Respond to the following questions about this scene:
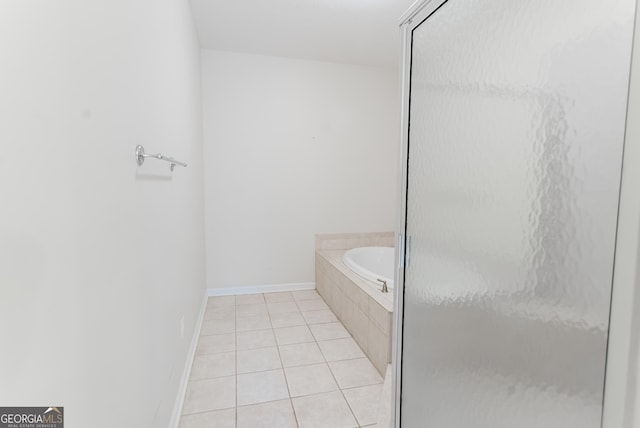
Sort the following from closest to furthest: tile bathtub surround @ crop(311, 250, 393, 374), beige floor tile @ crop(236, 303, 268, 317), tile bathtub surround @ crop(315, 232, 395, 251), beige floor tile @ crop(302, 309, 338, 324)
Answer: tile bathtub surround @ crop(311, 250, 393, 374), beige floor tile @ crop(302, 309, 338, 324), beige floor tile @ crop(236, 303, 268, 317), tile bathtub surround @ crop(315, 232, 395, 251)

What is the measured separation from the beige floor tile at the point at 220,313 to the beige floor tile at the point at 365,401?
57.5 inches

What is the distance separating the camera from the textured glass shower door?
1.80ft

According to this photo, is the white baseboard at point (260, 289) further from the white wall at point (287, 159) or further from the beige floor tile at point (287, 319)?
the beige floor tile at point (287, 319)

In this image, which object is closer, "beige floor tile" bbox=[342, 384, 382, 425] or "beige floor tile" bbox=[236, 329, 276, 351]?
"beige floor tile" bbox=[342, 384, 382, 425]

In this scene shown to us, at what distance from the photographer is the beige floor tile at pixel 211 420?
160 cm

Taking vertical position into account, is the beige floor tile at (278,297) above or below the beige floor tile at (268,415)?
above

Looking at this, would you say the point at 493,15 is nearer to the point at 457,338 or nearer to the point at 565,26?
the point at 565,26

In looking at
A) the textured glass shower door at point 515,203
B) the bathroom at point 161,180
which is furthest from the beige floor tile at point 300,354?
the textured glass shower door at point 515,203

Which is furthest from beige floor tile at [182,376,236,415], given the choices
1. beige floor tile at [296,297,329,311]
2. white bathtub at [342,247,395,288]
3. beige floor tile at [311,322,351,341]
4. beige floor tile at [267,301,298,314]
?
white bathtub at [342,247,395,288]

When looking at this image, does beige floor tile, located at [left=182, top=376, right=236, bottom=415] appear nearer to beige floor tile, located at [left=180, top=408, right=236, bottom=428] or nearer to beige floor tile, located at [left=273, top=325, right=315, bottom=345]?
beige floor tile, located at [left=180, top=408, right=236, bottom=428]

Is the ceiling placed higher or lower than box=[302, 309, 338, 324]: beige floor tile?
higher

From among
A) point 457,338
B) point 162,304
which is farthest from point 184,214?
point 457,338

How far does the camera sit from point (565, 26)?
59cm

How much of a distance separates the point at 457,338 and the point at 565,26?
30.5 inches
